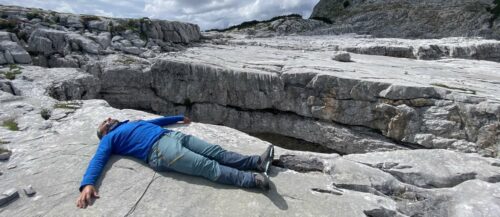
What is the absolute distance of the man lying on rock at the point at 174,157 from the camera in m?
7.14

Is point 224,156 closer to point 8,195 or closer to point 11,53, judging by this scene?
point 8,195

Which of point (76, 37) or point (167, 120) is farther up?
point (76, 37)

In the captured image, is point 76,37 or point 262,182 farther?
point 76,37

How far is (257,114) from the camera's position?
22.7 metres

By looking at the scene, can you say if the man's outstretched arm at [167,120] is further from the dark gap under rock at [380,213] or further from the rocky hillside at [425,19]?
the rocky hillside at [425,19]

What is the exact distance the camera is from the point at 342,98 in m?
19.0

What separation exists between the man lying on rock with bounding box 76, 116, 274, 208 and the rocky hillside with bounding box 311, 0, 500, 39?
3922 cm

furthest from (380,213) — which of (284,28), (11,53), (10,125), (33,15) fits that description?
(284,28)

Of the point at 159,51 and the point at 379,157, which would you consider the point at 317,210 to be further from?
the point at 159,51

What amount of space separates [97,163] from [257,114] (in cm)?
1574

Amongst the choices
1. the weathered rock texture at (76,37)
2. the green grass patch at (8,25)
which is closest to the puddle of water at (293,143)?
the weathered rock texture at (76,37)

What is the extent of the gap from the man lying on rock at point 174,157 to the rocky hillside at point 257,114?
0.26 meters

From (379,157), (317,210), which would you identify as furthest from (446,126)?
(317,210)

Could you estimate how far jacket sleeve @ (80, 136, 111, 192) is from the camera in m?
7.06
